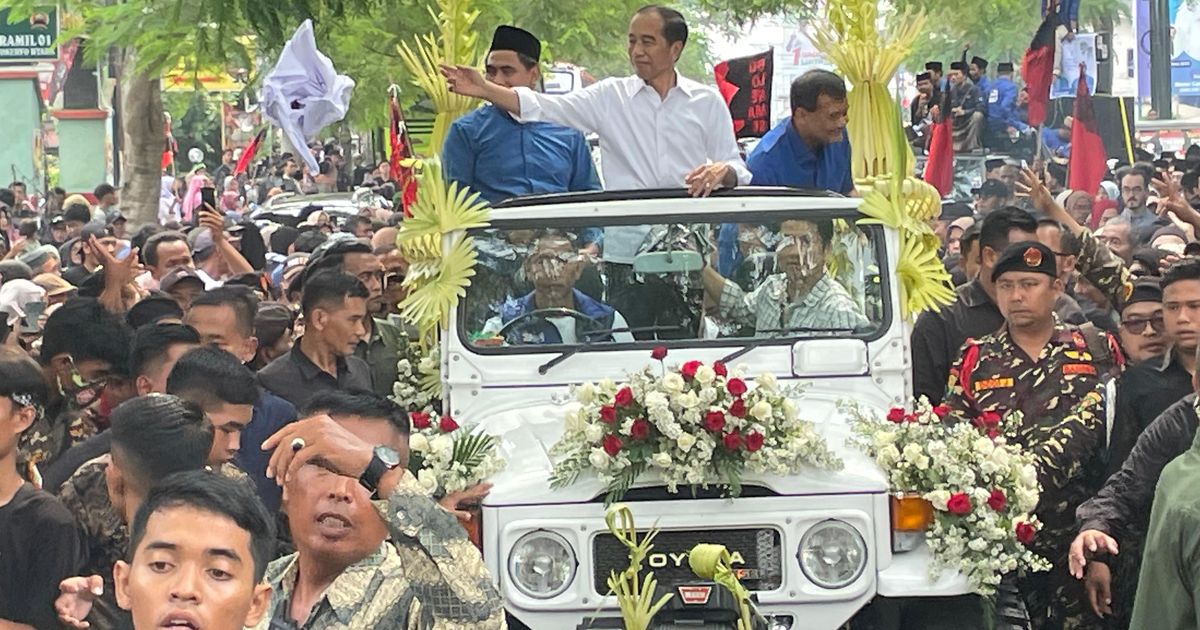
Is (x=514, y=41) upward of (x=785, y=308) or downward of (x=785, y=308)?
upward

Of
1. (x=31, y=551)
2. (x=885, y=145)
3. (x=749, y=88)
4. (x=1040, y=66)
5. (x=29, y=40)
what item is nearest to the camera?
(x=31, y=551)

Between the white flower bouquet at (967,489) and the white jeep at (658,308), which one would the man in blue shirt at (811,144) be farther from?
the white flower bouquet at (967,489)

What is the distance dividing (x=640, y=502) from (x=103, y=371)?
2099 millimetres

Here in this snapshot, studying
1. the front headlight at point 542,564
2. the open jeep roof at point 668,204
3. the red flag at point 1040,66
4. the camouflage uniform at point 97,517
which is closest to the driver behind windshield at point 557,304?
the open jeep roof at point 668,204

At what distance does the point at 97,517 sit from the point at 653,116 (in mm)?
3876

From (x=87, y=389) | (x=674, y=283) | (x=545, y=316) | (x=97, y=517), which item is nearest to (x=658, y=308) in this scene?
(x=674, y=283)

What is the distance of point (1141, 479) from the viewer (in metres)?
6.21

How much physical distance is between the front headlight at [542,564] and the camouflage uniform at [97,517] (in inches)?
51.9

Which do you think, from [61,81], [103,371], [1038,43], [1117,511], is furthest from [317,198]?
[1117,511]

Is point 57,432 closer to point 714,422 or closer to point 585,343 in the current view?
point 585,343

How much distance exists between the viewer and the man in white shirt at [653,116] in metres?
8.48

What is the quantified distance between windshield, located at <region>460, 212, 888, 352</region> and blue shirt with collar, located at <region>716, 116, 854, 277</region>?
0.73m

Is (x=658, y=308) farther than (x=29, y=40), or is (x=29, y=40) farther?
(x=29, y=40)

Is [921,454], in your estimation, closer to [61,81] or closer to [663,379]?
[663,379]
